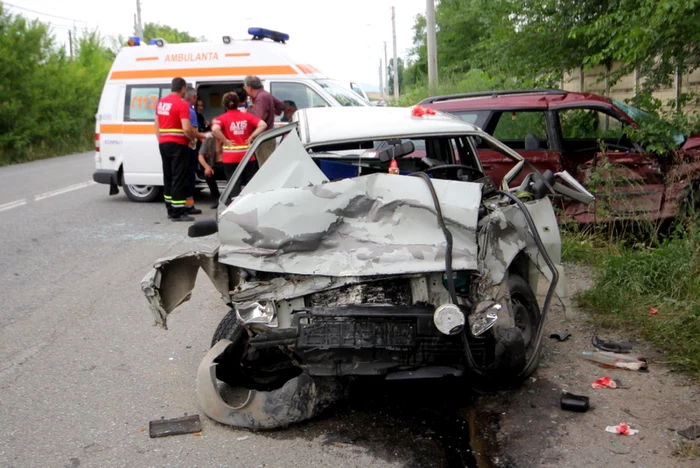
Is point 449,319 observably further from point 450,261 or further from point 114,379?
point 114,379

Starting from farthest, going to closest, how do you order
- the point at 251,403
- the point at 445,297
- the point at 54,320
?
the point at 54,320
the point at 251,403
the point at 445,297

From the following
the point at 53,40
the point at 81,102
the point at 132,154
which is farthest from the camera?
the point at 81,102

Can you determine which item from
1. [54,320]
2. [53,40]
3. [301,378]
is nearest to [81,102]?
[53,40]

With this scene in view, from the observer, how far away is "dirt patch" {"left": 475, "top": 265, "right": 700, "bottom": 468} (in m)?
3.77

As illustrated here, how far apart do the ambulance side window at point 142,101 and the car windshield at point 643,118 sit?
704cm

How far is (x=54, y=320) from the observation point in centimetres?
629

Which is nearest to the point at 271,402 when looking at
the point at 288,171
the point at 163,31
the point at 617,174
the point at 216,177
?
the point at 288,171

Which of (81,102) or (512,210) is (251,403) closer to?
(512,210)

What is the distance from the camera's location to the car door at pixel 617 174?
298 inches

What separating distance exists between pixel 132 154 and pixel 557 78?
678 cm

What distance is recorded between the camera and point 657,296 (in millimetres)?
5883

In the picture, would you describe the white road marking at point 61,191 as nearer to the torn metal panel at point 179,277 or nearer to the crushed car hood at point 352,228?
the torn metal panel at point 179,277

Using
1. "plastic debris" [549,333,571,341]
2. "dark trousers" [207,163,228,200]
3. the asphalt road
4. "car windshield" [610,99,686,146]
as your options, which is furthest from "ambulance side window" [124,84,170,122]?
"plastic debris" [549,333,571,341]

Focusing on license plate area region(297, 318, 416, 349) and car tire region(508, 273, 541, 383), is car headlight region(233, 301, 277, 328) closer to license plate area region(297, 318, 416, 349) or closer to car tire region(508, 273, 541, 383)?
license plate area region(297, 318, 416, 349)
